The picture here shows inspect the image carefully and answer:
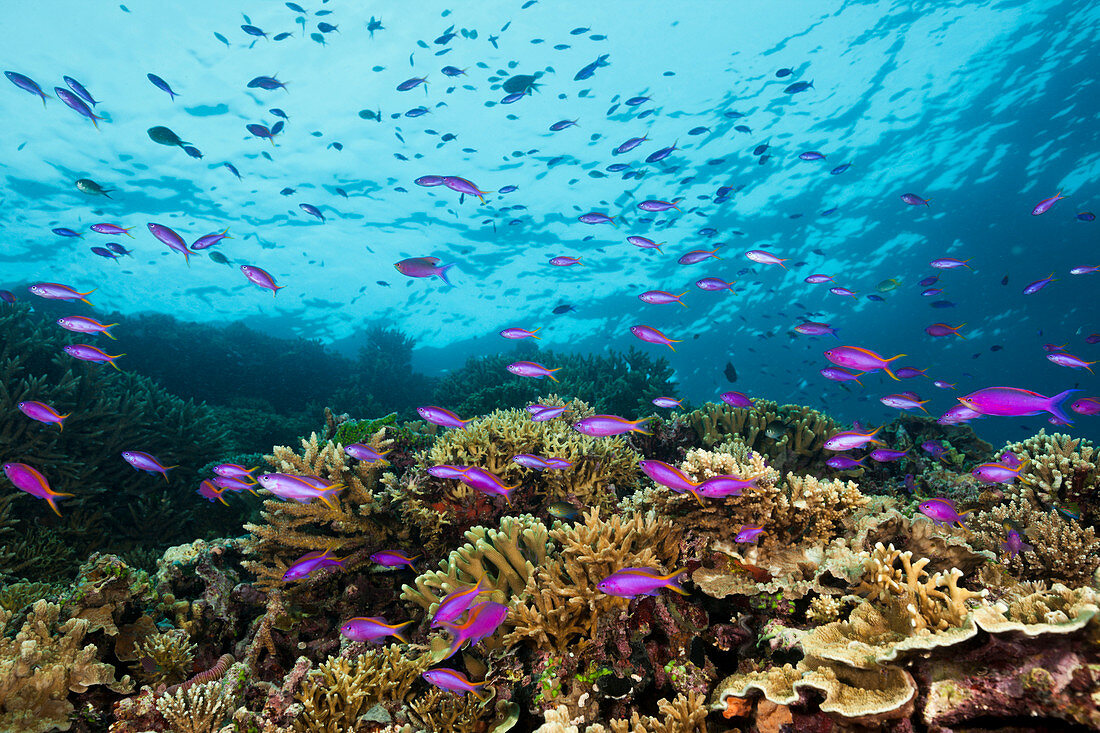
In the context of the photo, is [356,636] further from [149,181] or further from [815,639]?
[149,181]

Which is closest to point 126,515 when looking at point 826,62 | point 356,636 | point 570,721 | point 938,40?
point 356,636

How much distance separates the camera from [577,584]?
2826 millimetres

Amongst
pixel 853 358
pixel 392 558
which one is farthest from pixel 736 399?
pixel 392 558

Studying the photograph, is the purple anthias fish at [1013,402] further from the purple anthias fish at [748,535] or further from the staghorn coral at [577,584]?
the staghorn coral at [577,584]

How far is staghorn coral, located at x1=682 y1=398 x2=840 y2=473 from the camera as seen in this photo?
637 centimetres

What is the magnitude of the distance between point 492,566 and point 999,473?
195 inches

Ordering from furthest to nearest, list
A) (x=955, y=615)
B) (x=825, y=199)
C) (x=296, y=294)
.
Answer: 1. (x=296, y=294)
2. (x=825, y=199)
3. (x=955, y=615)

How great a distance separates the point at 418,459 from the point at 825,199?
2922 cm

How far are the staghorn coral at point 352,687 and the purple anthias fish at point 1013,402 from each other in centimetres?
519

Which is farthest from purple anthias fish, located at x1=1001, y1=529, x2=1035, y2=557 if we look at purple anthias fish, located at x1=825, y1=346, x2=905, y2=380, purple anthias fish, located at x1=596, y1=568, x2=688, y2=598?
purple anthias fish, located at x1=596, y1=568, x2=688, y2=598

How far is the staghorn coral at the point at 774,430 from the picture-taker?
20.9ft

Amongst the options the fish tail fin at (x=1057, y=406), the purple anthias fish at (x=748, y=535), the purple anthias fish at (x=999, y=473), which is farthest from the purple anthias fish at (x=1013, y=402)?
the purple anthias fish at (x=748, y=535)

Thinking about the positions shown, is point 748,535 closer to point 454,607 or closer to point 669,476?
point 669,476

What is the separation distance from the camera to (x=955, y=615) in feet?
5.91
